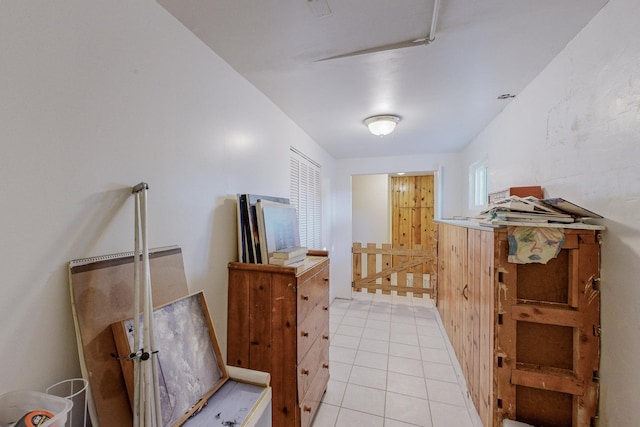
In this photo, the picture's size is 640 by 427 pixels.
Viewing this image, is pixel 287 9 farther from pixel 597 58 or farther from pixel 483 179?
pixel 483 179

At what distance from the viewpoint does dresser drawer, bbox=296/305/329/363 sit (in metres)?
1.55

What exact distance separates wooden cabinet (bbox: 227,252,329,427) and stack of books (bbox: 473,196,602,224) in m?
1.18

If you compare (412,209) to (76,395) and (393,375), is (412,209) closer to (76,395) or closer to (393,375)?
(393,375)

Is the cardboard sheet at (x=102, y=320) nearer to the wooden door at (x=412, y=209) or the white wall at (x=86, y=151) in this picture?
the white wall at (x=86, y=151)

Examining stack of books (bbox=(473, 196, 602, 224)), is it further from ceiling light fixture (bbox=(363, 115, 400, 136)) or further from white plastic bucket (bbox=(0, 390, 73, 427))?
white plastic bucket (bbox=(0, 390, 73, 427))

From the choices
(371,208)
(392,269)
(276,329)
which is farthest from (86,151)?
(371,208)

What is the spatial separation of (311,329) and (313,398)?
52 cm

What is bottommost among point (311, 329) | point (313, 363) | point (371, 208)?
point (313, 363)

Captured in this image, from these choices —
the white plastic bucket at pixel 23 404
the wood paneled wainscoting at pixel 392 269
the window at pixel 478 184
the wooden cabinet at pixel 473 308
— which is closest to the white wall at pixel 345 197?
the wood paneled wainscoting at pixel 392 269

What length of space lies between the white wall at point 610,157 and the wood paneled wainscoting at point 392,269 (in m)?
2.94

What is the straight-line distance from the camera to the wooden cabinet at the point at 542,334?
124 centimetres

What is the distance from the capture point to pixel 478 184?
11.0 feet

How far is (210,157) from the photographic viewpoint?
1479mm

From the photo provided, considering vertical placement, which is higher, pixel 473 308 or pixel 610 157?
pixel 610 157
